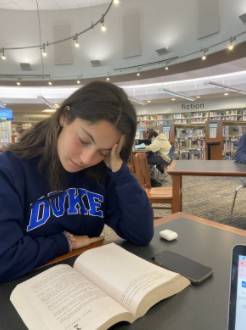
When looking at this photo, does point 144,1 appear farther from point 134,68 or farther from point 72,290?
point 72,290

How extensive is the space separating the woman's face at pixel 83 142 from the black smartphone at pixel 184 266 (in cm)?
38

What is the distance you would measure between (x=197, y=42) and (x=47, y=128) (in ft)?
23.7

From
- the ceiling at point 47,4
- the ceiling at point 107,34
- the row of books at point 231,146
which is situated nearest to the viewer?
the ceiling at point 107,34

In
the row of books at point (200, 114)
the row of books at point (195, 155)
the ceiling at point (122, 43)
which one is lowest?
the row of books at point (195, 155)

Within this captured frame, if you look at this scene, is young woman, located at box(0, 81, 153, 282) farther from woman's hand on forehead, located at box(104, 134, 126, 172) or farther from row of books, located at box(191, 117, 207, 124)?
row of books, located at box(191, 117, 207, 124)

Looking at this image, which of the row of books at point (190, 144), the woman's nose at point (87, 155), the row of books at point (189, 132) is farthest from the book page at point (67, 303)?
the row of books at point (190, 144)

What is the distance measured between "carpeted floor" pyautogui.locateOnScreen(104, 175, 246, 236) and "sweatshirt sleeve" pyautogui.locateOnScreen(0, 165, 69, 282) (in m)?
1.74

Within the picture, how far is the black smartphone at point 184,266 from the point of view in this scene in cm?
56

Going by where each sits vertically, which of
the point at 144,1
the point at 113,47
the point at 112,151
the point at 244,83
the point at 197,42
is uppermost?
the point at 144,1

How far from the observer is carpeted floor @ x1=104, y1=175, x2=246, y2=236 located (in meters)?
2.92

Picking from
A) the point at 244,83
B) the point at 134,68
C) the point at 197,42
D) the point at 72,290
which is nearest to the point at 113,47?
the point at 134,68

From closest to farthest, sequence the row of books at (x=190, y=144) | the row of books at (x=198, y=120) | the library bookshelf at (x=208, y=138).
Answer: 1. the library bookshelf at (x=208, y=138)
2. the row of books at (x=190, y=144)
3. the row of books at (x=198, y=120)

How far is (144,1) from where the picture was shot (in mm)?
7051

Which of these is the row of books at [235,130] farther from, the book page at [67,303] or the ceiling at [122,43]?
the book page at [67,303]
